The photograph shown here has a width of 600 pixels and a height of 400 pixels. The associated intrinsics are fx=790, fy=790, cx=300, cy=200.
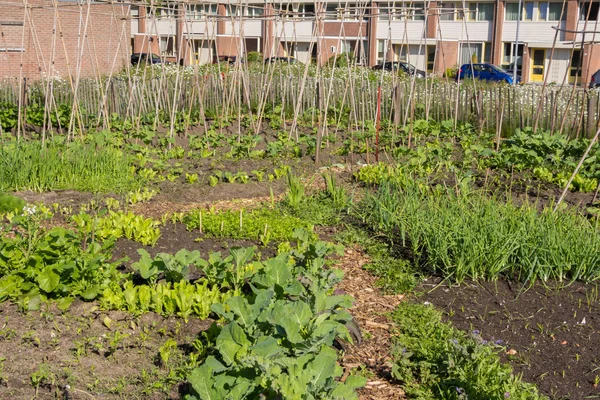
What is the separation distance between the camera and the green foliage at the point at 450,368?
12.2ft

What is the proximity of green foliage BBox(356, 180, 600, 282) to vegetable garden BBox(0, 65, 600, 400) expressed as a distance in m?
0.02

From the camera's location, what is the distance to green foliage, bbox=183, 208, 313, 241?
6.43 m

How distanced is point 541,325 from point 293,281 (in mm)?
1555

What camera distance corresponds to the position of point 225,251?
6.01 metres

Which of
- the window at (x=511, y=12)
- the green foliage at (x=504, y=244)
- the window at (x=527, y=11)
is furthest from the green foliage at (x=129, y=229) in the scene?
the window at (x=511, y=12)

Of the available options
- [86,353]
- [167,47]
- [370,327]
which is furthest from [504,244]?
[167,47]

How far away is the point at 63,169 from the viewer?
8406 millimetres

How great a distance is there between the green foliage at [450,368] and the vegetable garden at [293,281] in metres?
0.01

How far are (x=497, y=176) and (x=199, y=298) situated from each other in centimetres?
489

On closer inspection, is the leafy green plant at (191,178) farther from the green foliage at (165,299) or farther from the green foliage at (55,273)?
the green foliage at (165,299)

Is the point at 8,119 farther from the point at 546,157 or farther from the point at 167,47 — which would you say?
the point at 546,157

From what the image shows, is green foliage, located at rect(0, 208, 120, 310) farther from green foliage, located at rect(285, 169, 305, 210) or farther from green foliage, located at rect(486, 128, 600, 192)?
green foliage, located at rect(486, 128, 600, 192)

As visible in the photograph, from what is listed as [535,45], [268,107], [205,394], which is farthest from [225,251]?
[535,45]

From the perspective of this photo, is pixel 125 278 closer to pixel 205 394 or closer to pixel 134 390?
pixel 134 390
